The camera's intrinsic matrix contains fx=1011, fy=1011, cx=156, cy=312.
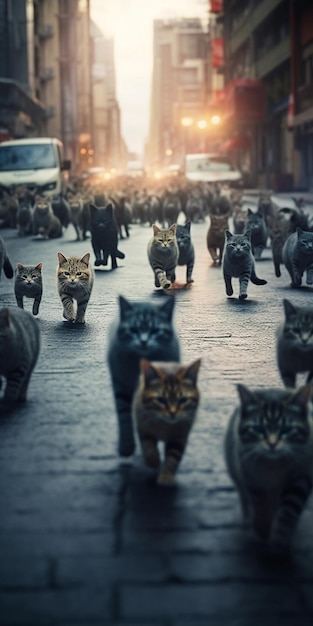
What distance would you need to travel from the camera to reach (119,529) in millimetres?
4504

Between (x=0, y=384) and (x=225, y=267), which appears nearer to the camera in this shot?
(x=0, y=384)

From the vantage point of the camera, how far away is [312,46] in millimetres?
53094

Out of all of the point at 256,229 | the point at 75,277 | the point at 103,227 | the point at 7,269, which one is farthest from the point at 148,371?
the point at 256,229

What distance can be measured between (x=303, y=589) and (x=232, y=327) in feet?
22.6

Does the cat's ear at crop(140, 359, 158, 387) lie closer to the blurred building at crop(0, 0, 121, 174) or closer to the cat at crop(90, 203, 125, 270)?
the cat at crop(90, 203, 125, 270)

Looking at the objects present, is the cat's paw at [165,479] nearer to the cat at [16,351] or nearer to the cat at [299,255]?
the cat at [16,351]

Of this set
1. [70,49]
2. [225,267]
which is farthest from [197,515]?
[70,49]

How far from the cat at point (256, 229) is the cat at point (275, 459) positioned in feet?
43.5

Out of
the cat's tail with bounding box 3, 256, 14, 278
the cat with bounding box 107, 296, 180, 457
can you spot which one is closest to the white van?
the cat's tail with bounding box 3, 256, 14, 278

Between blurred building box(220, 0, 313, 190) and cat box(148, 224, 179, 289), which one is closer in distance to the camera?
cat box(148, 224, 179, 289)

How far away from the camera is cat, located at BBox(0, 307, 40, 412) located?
22.3 feet

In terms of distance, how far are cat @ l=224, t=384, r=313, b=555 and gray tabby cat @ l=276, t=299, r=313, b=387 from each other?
78.6 inches

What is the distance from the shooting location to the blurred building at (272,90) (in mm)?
55406

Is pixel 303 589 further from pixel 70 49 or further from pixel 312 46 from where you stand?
pixel 70 49
